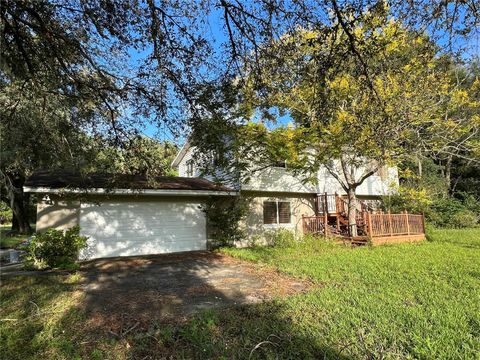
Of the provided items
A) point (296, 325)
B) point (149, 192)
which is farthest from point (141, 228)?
point (296, 325)

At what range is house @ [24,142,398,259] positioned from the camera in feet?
36.7

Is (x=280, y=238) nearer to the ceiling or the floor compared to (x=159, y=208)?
nearer to the floor

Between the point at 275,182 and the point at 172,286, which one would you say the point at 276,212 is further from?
the point at 172,286

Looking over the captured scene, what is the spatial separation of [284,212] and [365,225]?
3.97m

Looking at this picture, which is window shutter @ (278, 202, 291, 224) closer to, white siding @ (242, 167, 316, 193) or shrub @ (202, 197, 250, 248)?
white siding @ (242, 167, 316, 193)

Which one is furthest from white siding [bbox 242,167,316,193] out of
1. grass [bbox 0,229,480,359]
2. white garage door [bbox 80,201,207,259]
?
grass [bbox 0,229,480,359]

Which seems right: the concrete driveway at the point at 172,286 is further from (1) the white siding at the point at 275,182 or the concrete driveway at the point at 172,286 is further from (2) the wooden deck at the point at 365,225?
(2) the wooden deck at the point at 365,225

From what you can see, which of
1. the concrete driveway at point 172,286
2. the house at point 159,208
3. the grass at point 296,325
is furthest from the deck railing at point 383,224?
the grass at point 296,325

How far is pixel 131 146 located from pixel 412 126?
10.9 metres

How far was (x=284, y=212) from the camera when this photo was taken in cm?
1647

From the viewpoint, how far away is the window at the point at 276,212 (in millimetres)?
15992

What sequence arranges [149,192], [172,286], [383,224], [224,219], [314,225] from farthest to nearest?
[314,225] → [383,224] → [224,219] → [149,192] → [172,286]

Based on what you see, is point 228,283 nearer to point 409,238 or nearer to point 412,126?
point 412,126

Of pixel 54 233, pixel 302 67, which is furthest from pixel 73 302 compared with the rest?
pixel 302 67
